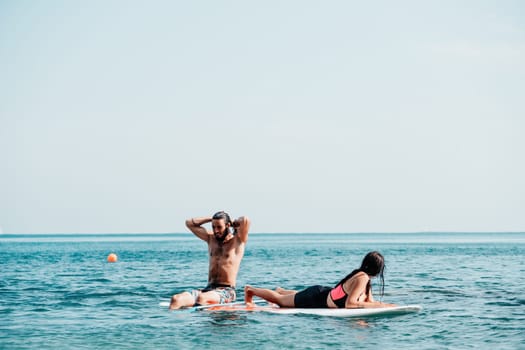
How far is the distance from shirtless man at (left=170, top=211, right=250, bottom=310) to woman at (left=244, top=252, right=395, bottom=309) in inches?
20.2

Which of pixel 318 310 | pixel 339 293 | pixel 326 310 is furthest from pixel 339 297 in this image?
pixel 318 310

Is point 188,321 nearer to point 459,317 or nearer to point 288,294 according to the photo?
point 288,294

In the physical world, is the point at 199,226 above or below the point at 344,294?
above

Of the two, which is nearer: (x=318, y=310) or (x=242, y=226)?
(x=318, y=310)

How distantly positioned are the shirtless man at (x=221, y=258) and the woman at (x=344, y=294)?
51 centimetres

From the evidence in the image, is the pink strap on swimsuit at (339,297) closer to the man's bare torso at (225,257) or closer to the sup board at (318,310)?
the sup board at (318,310)

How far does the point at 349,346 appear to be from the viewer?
1134 centimetres

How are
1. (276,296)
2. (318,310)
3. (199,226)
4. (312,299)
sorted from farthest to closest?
(199,226) → (276,296) → (312,299) → (318,310)

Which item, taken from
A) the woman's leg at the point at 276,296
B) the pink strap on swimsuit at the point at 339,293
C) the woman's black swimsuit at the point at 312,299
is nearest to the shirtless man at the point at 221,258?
the woman's leg at the point at 276,296

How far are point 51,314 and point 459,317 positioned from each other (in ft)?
27.6

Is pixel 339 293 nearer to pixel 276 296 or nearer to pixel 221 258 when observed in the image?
pixel 276 296

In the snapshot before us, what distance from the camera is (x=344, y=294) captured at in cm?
1362

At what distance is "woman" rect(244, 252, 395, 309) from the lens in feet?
42.1

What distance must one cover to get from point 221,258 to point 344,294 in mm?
2552
